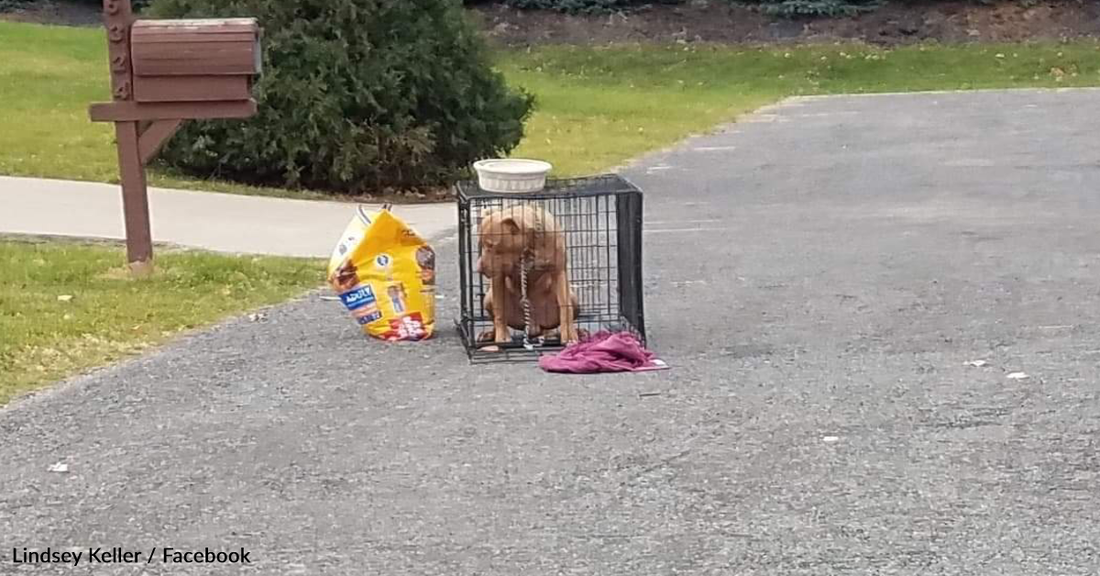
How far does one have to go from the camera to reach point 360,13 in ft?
40.7

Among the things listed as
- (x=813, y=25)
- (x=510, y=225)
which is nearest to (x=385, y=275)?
(x=510, y=225)

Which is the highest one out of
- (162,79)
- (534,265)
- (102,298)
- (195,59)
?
(195,59)

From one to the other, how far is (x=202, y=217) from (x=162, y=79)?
2557 mm

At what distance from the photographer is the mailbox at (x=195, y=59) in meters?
8.06

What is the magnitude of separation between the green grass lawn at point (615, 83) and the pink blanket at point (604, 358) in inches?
251

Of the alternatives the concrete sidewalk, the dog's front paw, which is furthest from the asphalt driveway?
the concrete sidewalk

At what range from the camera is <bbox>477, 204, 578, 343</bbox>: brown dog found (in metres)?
6.30

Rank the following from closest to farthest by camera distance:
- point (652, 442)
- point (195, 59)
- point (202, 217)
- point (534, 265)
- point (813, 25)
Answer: point (652, 442) → point (534, 265) → point (195, 59) → point (202, 217) → point (813, 25)

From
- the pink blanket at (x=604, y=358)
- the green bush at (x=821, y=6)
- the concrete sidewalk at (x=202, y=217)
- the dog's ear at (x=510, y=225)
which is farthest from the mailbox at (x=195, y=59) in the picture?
the green bush at (x=821, y=6)

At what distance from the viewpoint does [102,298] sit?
25.3ft

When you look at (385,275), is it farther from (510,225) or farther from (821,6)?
(821,6)

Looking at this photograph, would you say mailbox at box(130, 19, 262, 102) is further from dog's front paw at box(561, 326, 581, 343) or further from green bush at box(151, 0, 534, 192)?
green bush at box(151, 0, 534, 192)

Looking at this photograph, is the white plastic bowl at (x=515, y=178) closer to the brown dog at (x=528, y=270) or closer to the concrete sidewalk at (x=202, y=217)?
the brown dog at (x=528, y=270)

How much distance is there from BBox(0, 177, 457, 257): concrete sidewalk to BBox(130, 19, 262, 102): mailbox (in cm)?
142
